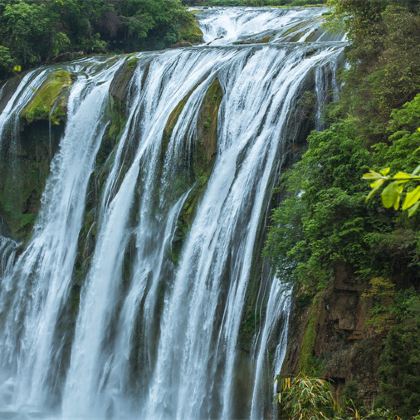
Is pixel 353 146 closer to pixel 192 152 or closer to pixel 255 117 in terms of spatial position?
pixel 255 117

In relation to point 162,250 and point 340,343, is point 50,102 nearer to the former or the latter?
point 162,250

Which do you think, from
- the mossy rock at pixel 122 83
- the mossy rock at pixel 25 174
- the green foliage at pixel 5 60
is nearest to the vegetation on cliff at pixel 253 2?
the mossy rock at pixel 122 83

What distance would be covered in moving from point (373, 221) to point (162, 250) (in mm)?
6620

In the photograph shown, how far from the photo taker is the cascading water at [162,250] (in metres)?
13.1

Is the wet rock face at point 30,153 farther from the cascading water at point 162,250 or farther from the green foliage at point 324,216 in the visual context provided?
the green foliage at point 324,216

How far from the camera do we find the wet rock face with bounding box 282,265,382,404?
961 centimetres

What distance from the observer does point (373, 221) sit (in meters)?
9.92

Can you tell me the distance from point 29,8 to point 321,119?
15055mm

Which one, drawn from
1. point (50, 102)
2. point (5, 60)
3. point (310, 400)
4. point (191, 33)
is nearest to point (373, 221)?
point (310, 400)

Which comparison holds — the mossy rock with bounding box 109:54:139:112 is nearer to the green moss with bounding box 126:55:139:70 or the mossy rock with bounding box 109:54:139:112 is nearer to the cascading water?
the green moss with bounding box 126:55:139:70

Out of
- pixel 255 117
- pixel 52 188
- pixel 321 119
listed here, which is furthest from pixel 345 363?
pixel 52 188

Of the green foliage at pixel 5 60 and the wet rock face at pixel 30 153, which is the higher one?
the green foliage at pixel 5 60

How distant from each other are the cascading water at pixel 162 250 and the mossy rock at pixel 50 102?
1.06ft

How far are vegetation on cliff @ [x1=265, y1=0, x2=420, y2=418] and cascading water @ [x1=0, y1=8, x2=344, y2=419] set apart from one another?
71.5 inches
